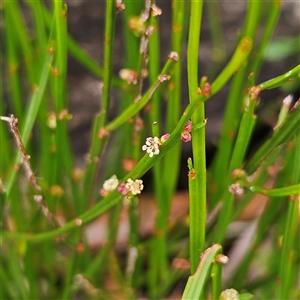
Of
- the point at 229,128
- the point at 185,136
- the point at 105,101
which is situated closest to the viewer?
the point at 185,136

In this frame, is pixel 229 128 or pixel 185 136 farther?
pixel 229 128

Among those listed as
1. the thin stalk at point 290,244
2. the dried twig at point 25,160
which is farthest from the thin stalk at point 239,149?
the dried twig at point 25,160

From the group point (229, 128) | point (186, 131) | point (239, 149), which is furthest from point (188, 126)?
point (229, 128)

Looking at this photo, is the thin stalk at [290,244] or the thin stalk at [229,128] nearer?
the thin stalk at [290,244]

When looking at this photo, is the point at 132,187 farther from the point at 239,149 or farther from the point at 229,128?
the point at 229,128

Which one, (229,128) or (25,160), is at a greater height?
(229,128)

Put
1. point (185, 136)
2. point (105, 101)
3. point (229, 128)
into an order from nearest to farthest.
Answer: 1. point (185, 136)
2. point (105, 101)
3. point (229, 128)

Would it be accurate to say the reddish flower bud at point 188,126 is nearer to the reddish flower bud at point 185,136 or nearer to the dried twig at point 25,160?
the reddish flower bud at point 185,136

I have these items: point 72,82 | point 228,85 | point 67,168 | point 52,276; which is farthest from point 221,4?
point 52,276

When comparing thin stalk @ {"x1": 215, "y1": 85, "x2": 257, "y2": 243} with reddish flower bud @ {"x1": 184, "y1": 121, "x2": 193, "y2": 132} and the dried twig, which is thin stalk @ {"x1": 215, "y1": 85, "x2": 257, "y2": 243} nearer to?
reddish flower bud @ {"x1": 184, "y1": 121, "x2": 193, "y2": 132}
